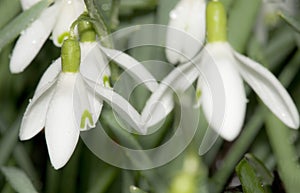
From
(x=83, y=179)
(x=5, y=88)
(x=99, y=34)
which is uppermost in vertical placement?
(x=99, y=34)

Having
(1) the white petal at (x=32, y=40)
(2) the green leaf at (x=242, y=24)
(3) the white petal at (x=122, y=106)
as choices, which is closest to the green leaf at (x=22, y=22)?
(1) the white petal at (x=32, y=40)

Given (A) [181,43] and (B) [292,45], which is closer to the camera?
(A) [181,43]

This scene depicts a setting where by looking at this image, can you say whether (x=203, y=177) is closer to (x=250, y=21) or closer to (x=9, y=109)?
(x=250, y=21)

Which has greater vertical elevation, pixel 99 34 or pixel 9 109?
pixel 99 34

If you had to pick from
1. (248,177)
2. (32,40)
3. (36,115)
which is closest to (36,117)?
(36,115)

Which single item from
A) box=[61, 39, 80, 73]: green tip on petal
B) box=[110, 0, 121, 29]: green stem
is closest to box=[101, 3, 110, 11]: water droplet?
box=[110, 0, 121, 29]: green stem

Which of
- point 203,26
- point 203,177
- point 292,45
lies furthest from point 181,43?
point 292,45

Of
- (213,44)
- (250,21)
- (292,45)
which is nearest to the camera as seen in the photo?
(213,44)
